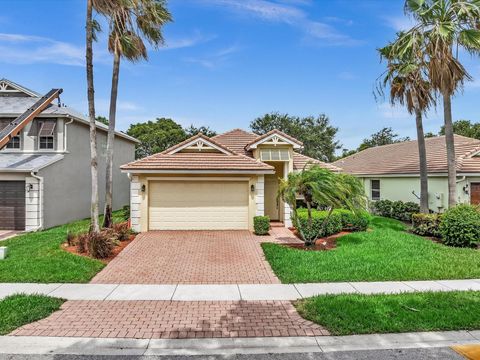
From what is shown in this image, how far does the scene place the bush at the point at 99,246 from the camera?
9.62 metres

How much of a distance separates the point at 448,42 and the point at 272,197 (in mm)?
10462

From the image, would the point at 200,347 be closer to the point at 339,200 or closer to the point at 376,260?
the point at 376,260

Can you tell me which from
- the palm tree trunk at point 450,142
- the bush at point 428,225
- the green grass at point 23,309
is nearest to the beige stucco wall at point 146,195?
the bush at point 428,225

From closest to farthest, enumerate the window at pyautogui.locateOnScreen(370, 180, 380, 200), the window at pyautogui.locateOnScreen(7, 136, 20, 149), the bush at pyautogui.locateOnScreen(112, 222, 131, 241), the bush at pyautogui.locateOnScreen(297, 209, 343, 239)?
the bush at pyautogui.locateOnScreen(112, 222, 131, 241)
the bush at pyautogui.locateOnScreen(297, 209, 343, 239)
the window at pyautogui.locateOnScreen(7, 136, 20, 149)
the window at pyautogui.locateOnScreen(370, 180, 380, 200)

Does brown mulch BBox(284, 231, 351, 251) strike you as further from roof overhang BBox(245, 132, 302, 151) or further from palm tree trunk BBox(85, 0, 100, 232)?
palm tree trunk BBox(85, 0, 100, 232)

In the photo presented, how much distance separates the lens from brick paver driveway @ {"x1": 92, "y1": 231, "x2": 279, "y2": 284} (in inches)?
315

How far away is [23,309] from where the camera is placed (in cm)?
580

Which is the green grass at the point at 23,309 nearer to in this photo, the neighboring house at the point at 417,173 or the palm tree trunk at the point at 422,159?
the palm tree trunk at the point at 422,159

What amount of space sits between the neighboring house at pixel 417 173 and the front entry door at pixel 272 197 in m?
8.13

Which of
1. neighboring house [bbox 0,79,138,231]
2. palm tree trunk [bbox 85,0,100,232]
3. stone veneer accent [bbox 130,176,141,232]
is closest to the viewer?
palm tree trunk [bbox 85,0,100,232]

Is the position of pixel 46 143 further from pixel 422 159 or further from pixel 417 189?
pixel 417 189

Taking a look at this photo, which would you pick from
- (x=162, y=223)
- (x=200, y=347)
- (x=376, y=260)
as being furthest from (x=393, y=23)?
(x=200, y=347)

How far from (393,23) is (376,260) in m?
11.7

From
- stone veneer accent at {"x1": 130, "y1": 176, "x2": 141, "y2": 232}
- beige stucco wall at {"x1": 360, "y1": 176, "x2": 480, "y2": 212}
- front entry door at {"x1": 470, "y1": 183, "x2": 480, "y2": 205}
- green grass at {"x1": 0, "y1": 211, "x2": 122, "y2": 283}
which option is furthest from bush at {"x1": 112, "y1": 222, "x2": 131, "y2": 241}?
front entry door at {"x1": 470, "y1": 183, "x2": 480, "y2": 205}
